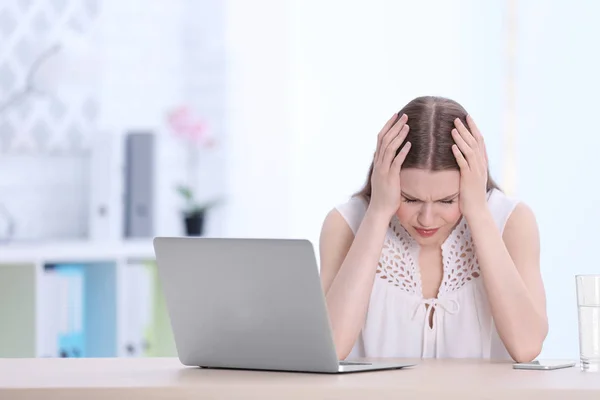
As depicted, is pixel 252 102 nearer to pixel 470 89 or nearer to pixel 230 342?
pixel 470 89

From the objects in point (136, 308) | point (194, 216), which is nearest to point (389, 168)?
point (136, 308)

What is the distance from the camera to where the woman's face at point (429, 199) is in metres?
1.88

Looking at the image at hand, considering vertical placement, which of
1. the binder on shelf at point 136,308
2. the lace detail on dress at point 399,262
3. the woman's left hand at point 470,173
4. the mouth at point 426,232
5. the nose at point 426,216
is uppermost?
the woman's left hand at point 470,173

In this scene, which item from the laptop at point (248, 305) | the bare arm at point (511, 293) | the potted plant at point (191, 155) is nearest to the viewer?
the laptop at point (248, 305)

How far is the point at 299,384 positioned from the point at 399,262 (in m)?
0.85

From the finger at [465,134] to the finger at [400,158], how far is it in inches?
4.1

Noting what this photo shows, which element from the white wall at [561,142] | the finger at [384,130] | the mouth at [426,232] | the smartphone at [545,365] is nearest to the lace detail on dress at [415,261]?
the mouth at [426,232]

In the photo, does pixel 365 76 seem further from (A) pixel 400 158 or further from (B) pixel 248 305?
(B) pixel 248 305

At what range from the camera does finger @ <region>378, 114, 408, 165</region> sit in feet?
6.33

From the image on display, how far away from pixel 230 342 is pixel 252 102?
115 inches

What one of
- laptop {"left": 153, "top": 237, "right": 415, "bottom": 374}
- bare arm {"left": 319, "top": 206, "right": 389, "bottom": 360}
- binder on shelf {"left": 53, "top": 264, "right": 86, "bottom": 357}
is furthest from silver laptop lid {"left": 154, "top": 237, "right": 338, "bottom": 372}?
binder on shelf {"left": 53, "top": 264, "right": 86, "bottom": 357}

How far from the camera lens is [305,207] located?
14.4ft

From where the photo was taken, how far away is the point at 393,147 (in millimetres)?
1917

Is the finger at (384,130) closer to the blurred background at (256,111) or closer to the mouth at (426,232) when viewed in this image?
the mouth at (426,232)
